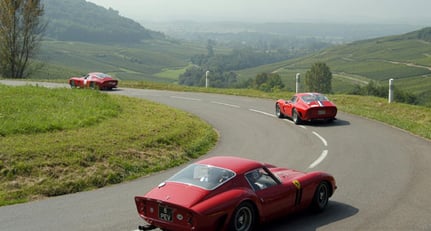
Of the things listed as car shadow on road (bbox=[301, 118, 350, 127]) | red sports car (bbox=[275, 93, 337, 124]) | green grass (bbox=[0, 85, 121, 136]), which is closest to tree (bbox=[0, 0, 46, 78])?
green grass (bbox=[0, 85, 121, 136])

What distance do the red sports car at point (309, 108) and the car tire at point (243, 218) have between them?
45.5 feet

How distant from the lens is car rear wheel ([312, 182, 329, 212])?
1080 centimetres

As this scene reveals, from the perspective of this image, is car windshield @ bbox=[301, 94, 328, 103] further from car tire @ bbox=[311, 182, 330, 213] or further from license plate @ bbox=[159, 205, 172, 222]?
license plate @ bbox=[159, 205, 172, 222]

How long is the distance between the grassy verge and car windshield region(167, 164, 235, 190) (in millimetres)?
3968

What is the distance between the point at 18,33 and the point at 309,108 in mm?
37274

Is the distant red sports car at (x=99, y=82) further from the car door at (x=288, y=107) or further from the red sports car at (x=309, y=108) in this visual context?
the red sports car at (x=309, y=108)

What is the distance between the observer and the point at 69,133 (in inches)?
650

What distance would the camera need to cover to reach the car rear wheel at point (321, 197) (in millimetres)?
10797

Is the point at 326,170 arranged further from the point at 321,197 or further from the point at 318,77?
the point at 318,77

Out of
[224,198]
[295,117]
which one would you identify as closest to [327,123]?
[295,117]

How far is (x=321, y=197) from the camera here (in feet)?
36.1

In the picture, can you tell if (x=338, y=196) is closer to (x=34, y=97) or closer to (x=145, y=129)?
(x=145, y=129)

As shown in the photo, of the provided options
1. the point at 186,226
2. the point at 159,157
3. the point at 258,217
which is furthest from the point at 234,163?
the point at 159,157

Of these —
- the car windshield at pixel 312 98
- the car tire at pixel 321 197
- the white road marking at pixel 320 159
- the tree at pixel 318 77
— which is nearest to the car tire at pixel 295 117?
the car windshield at pixel 312 98
